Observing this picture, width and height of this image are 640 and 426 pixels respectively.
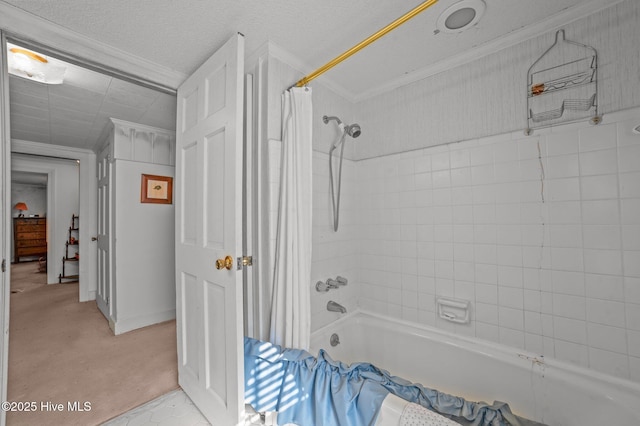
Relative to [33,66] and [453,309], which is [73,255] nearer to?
[33,66]

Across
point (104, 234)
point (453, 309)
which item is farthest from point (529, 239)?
point (104, 234)

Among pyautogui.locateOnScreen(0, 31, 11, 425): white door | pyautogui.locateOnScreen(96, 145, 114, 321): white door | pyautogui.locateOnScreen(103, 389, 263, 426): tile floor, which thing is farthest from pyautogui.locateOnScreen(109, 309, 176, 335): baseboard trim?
pyautogui.locateOnScreen(0, 31, 11, 425): white door

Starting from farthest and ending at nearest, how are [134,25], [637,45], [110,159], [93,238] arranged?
[93,238]
[110,159]
[134,25]
[637,45]

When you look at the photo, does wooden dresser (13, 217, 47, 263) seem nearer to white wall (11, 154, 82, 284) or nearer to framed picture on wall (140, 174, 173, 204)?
white wall (11, 154, 82, 284)

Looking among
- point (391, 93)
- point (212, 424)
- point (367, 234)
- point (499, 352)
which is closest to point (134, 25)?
point (391, 93)

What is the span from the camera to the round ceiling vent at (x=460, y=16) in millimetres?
1233

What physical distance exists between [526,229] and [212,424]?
1957mm

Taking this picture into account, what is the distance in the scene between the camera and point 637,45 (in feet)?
3.79

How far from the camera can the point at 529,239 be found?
4.60 feet

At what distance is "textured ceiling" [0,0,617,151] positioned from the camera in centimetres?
119

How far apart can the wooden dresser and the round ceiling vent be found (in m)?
9.61

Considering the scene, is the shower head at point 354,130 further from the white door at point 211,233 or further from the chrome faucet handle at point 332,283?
the chrome faucet handle at point 332,283

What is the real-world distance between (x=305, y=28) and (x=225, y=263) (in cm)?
126

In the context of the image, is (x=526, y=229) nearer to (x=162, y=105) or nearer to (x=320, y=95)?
(x=320, y=95)
